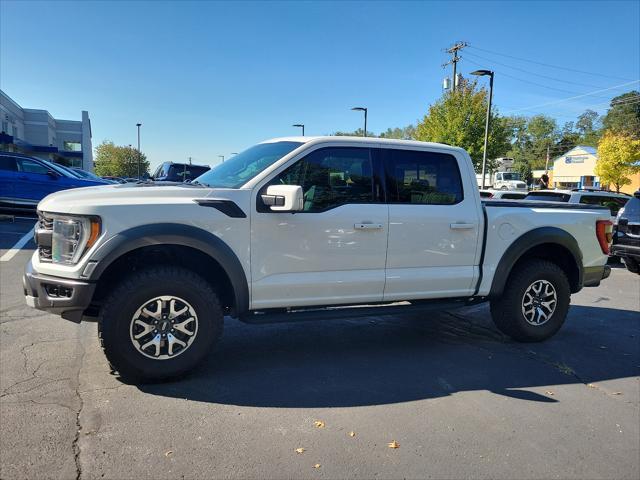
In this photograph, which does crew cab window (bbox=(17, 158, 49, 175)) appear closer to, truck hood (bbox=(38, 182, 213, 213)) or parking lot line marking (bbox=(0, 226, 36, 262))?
parking lot line marking (bbox=(0, 226, 36, 262))

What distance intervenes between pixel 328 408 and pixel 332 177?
1.95 metres

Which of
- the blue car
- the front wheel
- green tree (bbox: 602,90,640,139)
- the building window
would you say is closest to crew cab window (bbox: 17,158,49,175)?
the blue car

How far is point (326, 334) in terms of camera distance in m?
5.39

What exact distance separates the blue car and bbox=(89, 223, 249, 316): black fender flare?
10.5 m

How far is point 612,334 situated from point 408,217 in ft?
10.7

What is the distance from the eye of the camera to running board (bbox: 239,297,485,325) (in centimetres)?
408

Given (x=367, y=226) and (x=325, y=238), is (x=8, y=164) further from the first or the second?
(x=367, y=226)

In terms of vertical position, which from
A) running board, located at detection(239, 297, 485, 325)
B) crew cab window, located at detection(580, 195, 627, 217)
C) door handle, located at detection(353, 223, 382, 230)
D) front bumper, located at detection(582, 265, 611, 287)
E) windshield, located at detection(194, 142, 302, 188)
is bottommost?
running board, located at detection(239, 297, 485, 325)

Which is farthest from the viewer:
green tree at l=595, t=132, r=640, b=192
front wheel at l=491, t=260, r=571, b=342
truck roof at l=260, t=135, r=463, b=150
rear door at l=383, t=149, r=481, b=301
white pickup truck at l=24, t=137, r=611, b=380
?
green tree at l=595, t=132, r=640, b=192

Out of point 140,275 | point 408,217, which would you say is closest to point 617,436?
point 408,217

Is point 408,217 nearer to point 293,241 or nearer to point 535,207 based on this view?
point 293,241

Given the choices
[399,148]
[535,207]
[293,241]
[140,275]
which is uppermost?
[399,148]

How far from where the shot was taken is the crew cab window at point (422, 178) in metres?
4.59

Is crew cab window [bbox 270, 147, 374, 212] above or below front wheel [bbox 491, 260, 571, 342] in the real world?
above
